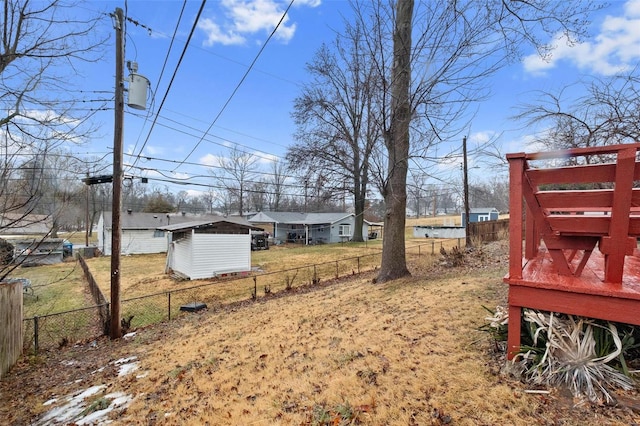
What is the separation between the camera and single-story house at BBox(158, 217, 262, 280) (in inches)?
595

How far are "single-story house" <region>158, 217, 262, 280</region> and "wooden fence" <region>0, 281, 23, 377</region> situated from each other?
8.88 meters

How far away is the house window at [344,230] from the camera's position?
36000mm

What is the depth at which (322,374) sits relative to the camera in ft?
11.5

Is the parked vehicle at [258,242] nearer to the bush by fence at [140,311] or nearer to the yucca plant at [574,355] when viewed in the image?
the bush by fence at [140,311]

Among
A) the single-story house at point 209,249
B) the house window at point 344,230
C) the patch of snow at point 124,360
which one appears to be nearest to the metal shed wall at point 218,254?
the single-story house at point 209,249

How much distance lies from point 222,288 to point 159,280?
4.85 m

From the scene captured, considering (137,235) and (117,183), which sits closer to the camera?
(117,183)

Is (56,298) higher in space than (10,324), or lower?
lower

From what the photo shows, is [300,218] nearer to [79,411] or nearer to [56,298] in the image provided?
[56,298]

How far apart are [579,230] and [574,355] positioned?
1090mm

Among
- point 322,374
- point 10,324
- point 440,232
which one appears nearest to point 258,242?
point 440,232

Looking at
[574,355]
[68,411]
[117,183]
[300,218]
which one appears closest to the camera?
[574,355]

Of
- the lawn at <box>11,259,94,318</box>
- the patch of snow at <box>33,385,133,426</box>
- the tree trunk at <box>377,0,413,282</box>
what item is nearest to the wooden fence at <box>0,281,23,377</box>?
the patch of snow at <box>33,385,133,426</box>

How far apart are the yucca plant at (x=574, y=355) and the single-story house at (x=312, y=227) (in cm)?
3103
